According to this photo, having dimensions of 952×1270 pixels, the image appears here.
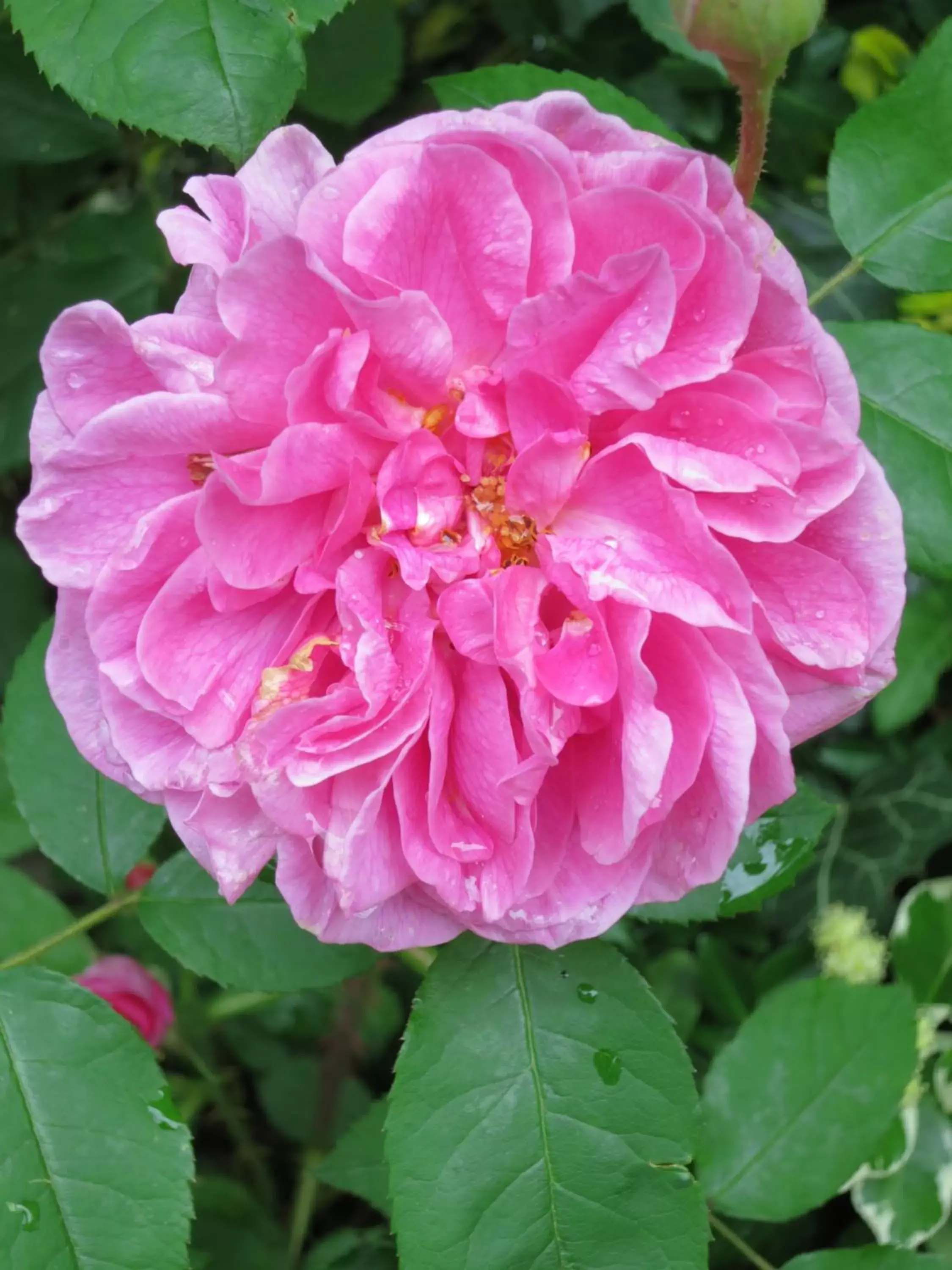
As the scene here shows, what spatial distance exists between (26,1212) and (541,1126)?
37 centimetres

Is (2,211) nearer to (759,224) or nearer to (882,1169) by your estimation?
(759,224)

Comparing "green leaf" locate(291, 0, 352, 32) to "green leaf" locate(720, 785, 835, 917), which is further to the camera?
"green leaf" locate(720, 785, 835, 917)

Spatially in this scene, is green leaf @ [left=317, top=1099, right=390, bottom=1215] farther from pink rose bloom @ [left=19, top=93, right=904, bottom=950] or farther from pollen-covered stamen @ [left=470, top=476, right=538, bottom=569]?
pollen-covered stamen @ [left=470, top=476, right=538, bottom=569]

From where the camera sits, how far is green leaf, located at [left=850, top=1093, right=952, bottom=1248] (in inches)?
51.4

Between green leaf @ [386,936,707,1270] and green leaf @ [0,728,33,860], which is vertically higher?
green leaf @ [386,936,707,1270]

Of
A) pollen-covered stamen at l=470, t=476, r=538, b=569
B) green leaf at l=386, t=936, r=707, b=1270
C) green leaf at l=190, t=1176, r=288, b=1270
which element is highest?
pollen-covered stamen at l=470, t=476, r=538, b=569

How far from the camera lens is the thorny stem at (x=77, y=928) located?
939mm

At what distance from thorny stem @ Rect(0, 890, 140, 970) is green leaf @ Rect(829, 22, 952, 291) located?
0.83 meters

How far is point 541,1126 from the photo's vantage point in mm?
818

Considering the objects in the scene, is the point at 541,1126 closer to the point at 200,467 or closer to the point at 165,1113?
the point at 165,1113

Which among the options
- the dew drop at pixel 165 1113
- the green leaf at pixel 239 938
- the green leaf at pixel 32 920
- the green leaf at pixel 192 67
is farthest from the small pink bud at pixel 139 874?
the green leaf at pixel 192 67

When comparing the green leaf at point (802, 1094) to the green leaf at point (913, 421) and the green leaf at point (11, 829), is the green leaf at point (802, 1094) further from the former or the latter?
the green leaf at point (11, 829)

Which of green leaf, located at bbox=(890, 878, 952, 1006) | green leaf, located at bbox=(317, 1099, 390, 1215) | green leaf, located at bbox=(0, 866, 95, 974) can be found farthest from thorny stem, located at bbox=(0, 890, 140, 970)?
green leaf, located at bbox=(890, 878, 952, 1006)

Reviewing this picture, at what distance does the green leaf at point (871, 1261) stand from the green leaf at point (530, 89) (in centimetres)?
100
